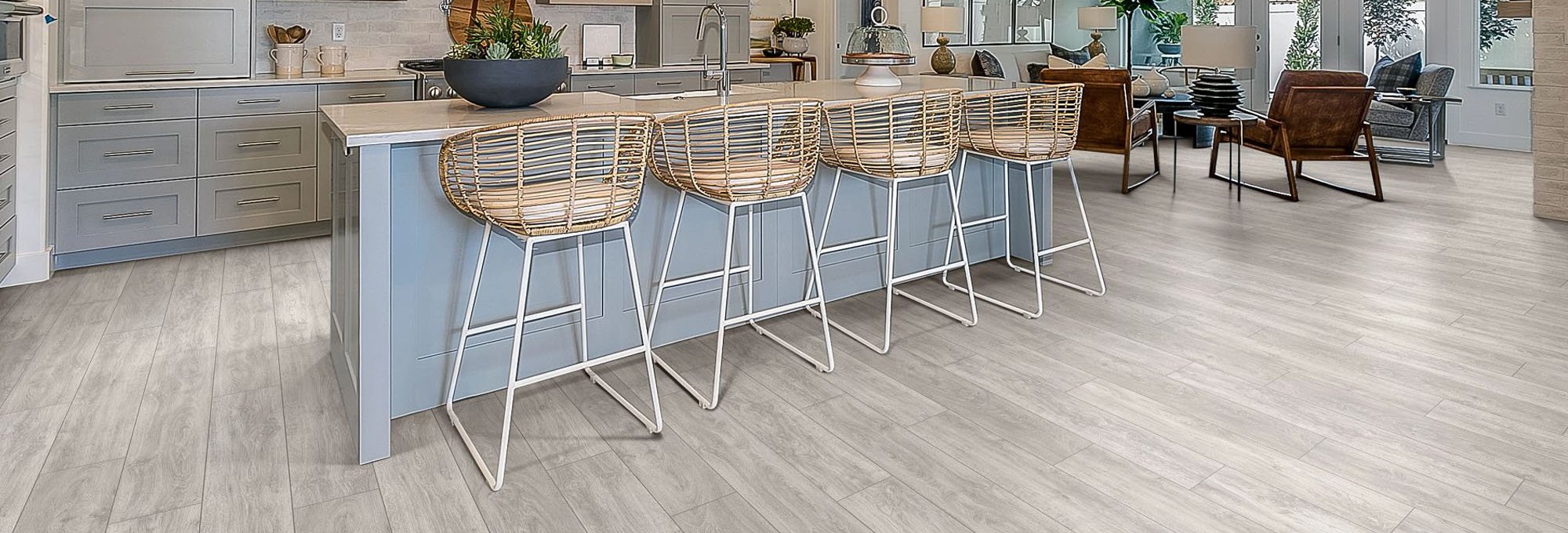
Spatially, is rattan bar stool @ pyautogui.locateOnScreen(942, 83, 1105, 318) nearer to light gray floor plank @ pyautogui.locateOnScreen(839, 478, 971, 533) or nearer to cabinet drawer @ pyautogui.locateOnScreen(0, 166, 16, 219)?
light gray floor plank @ pyautogui.locateOnScreen(839, 478, 971, 533)

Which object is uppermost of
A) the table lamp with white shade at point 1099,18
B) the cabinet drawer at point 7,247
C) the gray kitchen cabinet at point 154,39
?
the table lamp with white shade at point 1099,18

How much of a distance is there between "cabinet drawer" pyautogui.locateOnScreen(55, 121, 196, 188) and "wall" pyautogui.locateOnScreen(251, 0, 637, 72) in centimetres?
56

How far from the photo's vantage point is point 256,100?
4.34 meters

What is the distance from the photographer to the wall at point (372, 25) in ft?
15.7

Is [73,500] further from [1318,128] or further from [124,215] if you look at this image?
[1318,128]

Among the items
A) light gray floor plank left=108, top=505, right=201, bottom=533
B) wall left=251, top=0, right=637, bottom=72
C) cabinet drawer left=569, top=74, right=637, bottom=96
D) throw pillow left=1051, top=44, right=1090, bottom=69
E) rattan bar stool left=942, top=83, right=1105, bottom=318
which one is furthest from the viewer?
throw pillow left=1051, top=44, right=1090, bottom=69

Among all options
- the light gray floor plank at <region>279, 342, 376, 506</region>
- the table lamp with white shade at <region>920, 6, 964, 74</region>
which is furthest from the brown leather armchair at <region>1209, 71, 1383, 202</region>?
the light gray floor plank at <region>279, 342, 376, 506</region>

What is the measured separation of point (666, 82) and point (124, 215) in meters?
2.84

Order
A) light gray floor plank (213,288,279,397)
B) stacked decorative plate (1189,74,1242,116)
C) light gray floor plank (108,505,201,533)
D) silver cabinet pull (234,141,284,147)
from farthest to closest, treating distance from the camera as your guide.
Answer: stacked decorative plate (1189,74,1242,116) < silver cabinet pull (234,141,284,147) < light gray floor plank (213,288,279,397) < light gray floor plank (108,505,201,533)

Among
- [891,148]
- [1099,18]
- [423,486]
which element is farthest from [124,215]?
[1099,18]

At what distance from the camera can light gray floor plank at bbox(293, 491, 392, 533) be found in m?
1.88

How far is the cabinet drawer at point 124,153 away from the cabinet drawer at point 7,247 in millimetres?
392

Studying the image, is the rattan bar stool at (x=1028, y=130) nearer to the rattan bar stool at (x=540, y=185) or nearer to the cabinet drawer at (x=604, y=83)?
the rattan bar stool at (x=540, y=185)

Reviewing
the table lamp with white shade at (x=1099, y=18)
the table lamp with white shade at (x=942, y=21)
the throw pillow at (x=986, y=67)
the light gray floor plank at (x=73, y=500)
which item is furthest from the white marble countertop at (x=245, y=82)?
the table lamp with white shade at (x=1099, y=18)
